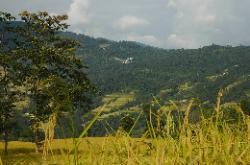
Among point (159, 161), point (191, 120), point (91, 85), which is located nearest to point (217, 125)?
point (191, 120)

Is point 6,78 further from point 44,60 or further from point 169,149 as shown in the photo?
point 169,149

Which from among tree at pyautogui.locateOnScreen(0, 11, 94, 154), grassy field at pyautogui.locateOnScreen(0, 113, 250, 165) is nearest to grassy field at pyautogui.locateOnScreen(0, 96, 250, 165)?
grassy field at pyautogui.locateOnScreen(0, 113, 250, 165)

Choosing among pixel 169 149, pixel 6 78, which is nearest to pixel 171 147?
pixel 169 149

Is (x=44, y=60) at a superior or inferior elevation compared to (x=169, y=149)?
superior

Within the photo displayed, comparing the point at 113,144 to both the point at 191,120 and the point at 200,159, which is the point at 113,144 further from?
the point at 200,159

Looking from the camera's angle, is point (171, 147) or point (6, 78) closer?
point (171, 147)

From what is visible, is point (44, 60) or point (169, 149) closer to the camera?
point (169, 149)

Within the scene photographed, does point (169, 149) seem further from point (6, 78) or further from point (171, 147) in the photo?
point (6, 78)

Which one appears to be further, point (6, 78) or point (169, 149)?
point (6, 78)

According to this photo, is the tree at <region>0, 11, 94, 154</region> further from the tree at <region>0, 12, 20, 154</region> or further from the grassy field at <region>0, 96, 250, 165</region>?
the grassy field at <region>0, 96, 250, 165</region>

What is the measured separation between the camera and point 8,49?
63.0 m

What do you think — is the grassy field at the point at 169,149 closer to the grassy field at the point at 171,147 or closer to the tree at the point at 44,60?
the grassy field at the point at 171,147

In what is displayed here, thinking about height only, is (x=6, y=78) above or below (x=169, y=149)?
above

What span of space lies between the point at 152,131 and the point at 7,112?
57.7 metres
